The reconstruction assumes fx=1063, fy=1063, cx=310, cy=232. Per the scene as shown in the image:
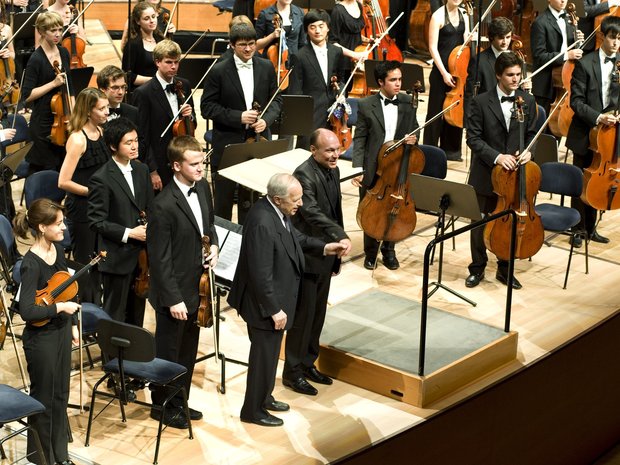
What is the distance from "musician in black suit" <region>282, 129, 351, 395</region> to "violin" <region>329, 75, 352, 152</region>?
5.86ft

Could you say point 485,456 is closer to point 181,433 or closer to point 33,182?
point 181,433

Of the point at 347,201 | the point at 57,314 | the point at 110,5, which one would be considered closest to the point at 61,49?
the point at 347,201

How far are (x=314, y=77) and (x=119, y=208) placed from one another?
247 cm

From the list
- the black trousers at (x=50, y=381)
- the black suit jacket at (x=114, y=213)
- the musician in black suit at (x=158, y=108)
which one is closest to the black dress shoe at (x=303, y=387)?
the black suit jacket at (x=114, y=213)

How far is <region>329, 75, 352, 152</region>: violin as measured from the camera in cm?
714

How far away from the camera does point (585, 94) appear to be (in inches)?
283

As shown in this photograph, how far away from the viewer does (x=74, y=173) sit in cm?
568

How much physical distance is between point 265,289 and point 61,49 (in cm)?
290

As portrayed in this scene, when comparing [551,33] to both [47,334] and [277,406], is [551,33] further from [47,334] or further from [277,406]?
[47,334]

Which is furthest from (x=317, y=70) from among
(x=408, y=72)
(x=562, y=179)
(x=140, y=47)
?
(x=562, y=179)

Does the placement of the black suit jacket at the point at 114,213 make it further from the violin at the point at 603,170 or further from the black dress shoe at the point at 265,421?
the violin at the point at 603,170

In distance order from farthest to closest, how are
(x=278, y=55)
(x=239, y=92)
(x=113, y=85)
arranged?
1. (x=278, y=55)
2. (x=239, y=92)
3. (x=113, y=85)

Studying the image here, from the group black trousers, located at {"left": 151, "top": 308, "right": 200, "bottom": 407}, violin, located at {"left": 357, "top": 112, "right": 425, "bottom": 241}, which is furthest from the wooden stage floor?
violin, located at {"left": 357, "top": 112, "right": 425, "bottom": 241}

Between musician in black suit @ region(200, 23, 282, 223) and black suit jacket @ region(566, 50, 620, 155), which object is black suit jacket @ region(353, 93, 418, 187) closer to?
musician in black suit @ region(200, 23, 282, 223)
